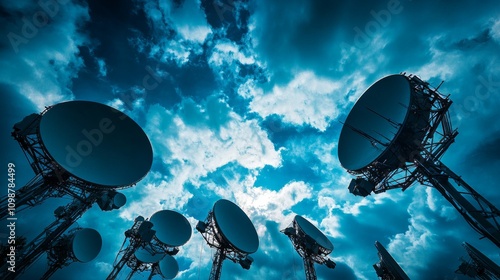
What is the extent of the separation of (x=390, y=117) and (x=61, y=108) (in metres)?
29.9

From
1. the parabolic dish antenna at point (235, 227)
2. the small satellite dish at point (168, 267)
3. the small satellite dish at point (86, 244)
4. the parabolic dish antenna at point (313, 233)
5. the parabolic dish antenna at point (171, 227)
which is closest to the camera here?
the parabolic dish antenna at point (235, 227)

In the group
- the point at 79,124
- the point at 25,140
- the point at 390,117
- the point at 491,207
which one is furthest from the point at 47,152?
the point at 491,207

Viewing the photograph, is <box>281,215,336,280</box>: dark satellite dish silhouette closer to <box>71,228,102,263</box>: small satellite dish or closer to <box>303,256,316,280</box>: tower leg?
<box>303,256,316,280</box>: tower leg

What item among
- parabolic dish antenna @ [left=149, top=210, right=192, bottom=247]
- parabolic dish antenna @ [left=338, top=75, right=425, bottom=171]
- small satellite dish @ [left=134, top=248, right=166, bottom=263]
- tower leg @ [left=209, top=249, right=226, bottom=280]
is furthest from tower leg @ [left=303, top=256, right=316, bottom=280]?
small satellite dish @ [left=134, top=248, right=166, bottom=263]

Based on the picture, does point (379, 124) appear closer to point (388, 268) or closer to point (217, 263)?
point (388, 268)

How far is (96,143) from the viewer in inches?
821

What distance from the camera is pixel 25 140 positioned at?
1673cm

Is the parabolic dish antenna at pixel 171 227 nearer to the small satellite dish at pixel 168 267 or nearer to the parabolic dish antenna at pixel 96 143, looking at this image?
the small satellite dish at pixel 168 267

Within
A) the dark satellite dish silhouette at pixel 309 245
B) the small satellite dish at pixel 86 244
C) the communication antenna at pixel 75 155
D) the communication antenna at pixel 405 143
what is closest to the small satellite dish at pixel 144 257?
the small satellite dish at pixel 86 244

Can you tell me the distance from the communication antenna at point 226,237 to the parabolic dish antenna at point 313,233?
6929mm

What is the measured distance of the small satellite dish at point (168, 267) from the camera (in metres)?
35.1

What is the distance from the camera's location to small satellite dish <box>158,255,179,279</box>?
35062 millimetres

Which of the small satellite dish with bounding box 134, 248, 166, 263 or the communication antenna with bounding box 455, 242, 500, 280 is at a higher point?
the communication antenna with bounding box 455, 242, 500, 280

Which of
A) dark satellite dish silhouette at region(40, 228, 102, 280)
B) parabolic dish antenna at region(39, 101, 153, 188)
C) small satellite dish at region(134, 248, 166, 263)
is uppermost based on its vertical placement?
parabolic dish antenna at region(39, 101, 153, 188)
